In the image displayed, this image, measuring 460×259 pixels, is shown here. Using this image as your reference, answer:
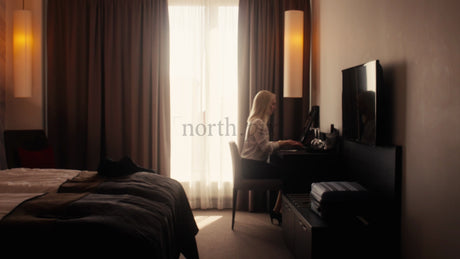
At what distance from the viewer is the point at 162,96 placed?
4.38 m

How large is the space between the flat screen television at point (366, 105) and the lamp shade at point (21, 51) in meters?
3.28

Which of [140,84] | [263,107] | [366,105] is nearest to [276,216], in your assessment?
[263,107]

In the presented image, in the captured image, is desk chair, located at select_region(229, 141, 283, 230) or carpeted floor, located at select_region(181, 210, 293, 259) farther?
desk chair, located at select_region(229, 141, 283, 230)

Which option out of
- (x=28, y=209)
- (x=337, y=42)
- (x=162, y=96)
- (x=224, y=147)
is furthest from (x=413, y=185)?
(x=162, y=96)

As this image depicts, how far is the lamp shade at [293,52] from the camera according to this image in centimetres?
394

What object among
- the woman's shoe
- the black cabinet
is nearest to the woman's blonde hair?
the woman's shoe

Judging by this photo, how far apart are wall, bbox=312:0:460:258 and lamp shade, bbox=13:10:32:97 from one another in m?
3.40

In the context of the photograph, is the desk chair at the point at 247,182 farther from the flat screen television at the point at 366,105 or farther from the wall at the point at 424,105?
the wall at the point at 424,105

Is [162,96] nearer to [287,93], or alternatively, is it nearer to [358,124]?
[287,93]

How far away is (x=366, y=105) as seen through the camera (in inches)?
98.1

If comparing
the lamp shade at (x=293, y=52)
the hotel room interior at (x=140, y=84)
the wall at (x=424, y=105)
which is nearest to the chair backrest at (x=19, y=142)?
the hotel room interior at (x=140, y=84)

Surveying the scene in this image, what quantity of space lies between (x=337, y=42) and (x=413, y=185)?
1.72 m

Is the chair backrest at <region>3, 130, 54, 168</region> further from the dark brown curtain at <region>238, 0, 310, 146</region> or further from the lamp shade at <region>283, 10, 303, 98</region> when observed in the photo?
the lamp shade at <region>283, 10, 303, 98</region>

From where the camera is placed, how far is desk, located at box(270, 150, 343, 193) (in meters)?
3.29
